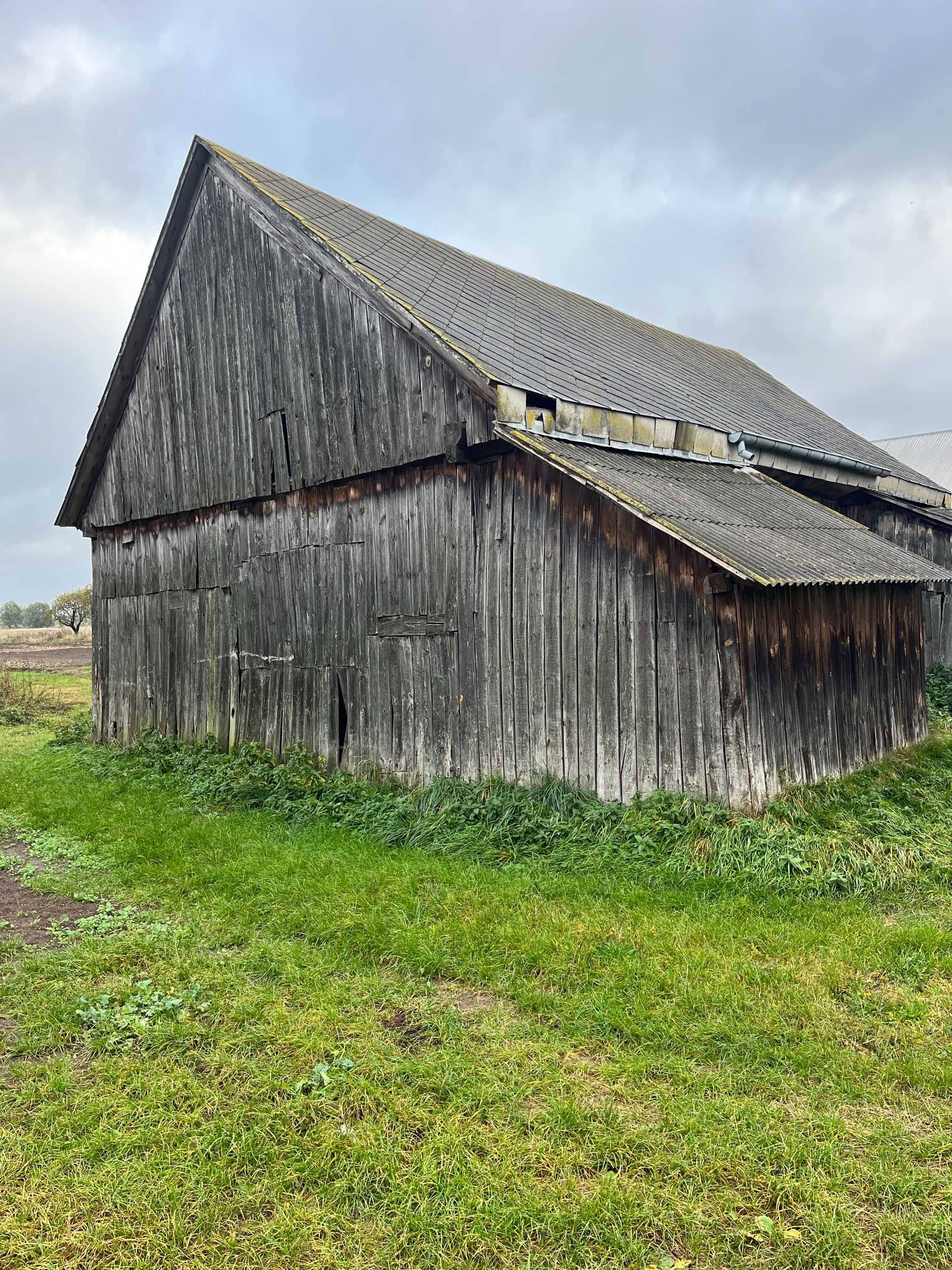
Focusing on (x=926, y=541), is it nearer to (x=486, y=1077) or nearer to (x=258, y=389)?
(x=258, y=389)

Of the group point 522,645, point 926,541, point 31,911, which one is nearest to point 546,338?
point 522,645

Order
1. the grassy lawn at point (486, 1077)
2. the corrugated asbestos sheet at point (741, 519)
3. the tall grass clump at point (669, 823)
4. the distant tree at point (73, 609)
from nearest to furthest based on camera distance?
the grassy lawn at point (486, 1077)
the tall grass clump at point (669, 823)
the corrugated asbestos sheet at point (741, 519)
the distant tree at point (73, 609)

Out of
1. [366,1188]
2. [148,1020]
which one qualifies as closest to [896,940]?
[366,1188]

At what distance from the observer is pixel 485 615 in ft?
27.8

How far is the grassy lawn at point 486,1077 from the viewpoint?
9.16ft

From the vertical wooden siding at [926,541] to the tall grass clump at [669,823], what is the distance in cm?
499

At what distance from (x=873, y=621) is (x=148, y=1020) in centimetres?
809

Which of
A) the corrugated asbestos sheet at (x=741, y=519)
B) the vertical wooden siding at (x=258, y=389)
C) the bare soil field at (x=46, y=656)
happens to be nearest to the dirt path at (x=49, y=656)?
the bare soil field at (x=46, y=656)

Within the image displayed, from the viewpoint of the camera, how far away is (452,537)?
873 cm

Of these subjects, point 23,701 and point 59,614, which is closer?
point 23,701

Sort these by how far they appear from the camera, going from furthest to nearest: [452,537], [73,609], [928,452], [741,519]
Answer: [73,609] → [928,452] → [452,537] → [741,519]

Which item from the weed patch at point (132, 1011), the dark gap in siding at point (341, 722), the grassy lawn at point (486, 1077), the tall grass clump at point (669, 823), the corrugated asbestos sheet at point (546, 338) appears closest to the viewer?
the grassy lawn at point (486, 1077)

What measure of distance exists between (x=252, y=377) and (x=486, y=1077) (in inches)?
381

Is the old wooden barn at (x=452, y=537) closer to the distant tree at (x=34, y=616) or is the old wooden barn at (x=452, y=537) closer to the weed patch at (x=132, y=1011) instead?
the weed patch at (x=132, y=1011)
